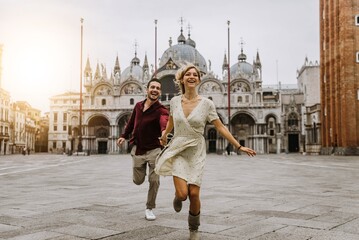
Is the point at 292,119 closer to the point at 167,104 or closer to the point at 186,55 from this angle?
the point at 186,55

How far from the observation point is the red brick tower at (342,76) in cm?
3481

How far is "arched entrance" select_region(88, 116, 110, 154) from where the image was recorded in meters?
61.5

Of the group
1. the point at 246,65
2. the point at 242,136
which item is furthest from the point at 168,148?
the point at 246,65

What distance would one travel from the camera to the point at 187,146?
4.16 meters

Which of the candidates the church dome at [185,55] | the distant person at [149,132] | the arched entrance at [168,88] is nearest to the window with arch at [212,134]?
the arched entrance at [168,88]

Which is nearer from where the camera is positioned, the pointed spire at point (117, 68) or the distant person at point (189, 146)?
the distant person at point (189, 146)

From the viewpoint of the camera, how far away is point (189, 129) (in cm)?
421

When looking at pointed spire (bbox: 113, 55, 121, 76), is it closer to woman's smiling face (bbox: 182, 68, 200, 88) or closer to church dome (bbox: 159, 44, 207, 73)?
church dome (bbox: 159, 44, 207, 73)

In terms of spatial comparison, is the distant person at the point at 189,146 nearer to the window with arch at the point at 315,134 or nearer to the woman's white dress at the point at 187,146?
the woman's white dress at the point at 187,146

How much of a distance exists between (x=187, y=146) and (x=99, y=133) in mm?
59437

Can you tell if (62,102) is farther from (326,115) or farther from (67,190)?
(67,190)

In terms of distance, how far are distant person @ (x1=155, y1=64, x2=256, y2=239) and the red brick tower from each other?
32741 millimetres

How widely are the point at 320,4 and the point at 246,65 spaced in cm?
3754

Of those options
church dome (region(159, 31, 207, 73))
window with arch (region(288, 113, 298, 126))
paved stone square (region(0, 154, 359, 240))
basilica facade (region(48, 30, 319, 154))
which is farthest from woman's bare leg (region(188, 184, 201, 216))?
window with arch (region(288, 113, 298, 126))
